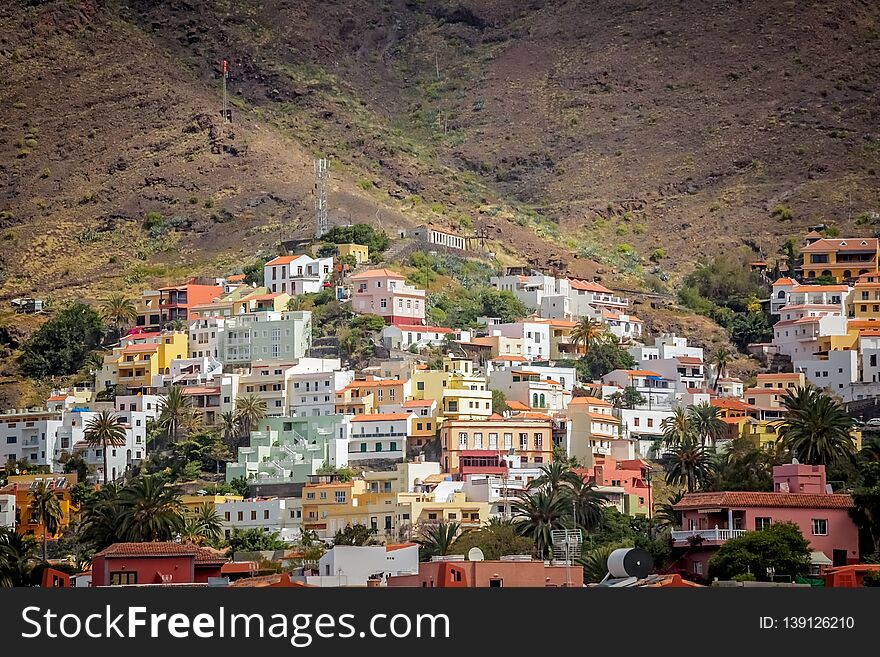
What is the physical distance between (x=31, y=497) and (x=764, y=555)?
55334mm

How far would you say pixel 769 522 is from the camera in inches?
3290

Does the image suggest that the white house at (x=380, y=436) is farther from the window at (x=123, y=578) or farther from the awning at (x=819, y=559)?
the awning at (x=819, y=559)

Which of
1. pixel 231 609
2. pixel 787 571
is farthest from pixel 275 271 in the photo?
pixel 231 609

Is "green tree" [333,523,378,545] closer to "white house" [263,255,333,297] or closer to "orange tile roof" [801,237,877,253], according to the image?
"white house" [263,255,333,297]

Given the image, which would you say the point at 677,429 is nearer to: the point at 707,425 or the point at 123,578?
the point at 707,425

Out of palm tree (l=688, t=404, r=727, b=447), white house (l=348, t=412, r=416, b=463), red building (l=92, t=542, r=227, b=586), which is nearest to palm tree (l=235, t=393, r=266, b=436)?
white house (l=348, t=412, r=416, b=463)

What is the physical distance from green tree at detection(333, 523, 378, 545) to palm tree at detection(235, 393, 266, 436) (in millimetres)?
19298

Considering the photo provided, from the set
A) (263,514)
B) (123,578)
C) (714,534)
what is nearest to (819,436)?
(714,534)

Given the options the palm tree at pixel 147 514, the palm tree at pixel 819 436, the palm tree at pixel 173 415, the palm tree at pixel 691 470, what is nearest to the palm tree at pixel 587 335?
the palm tree at pixel 173 415

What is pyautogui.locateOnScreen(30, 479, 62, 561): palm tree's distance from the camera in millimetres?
122787

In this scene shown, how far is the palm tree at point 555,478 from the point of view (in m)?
115

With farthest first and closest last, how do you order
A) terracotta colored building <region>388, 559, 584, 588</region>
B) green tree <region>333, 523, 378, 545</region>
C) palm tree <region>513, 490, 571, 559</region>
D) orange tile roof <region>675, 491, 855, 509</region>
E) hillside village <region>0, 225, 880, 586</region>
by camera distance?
green tree <region>333, 523, 378, 545</region>
palm tree <region>513, 490, 571, 559</region>
hillside village <region>0, 225, 880, 586</region>
orange tile roof <region>675, 491, 855, 509</region>
terracotta colored building <region>388, 559, 584, 588</region>

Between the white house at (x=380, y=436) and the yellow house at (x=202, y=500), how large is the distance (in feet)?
23.6

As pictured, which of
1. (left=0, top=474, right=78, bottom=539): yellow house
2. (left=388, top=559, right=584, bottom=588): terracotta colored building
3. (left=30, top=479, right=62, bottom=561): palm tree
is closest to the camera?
(left=388, top=559, right=584, bottom=588): terracotta colored building
